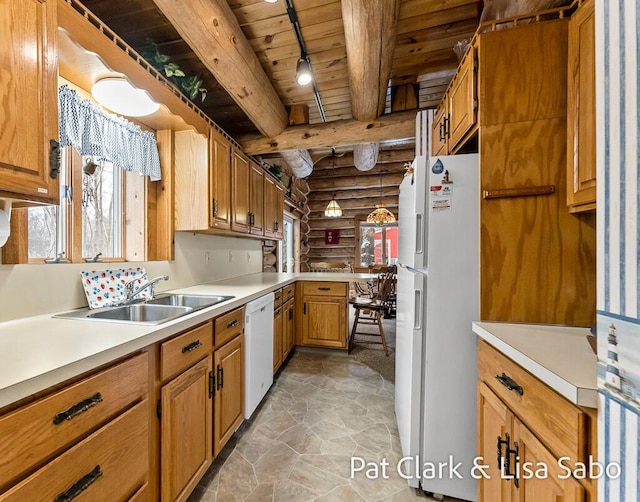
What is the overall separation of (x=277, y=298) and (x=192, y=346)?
51.9 inches

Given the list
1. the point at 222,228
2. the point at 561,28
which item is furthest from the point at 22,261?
the point at 561,28

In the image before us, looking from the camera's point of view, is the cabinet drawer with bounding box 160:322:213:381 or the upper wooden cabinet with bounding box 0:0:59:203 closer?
the upper wooden cabinet with bounding box 0:0:59:203

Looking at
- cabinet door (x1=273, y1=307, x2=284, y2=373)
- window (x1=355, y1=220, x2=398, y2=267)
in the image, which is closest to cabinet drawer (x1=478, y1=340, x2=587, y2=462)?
cabinet door (x1=273, y1=307, x2=284, y2=373)

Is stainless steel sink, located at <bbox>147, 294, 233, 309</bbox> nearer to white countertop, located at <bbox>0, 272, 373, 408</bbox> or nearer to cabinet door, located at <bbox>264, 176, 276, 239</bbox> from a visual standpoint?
white countertop, located at <bbox>0, 272, 373, 408</bbox>

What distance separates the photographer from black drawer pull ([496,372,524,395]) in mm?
911

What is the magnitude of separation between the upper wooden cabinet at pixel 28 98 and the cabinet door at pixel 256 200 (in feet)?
6.30

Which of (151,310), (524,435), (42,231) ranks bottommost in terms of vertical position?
(524,435)

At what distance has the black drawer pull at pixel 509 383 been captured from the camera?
0.91 metres

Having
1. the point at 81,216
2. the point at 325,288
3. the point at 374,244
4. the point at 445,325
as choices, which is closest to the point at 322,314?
the point at 325,288

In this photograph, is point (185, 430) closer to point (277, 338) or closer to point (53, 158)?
point (53, 158)

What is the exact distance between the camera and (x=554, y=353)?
2.93 ft

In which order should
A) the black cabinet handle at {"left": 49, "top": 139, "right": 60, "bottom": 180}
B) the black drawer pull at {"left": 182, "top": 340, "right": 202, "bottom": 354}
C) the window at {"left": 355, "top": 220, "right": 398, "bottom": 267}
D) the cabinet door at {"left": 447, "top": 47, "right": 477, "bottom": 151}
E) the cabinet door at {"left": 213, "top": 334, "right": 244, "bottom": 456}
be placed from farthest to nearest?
1. the window at {"left": 355, "top": 220, "right": 398, "bottom": 267}
2. the cabinet door at {"left": 213, "top": 334, "right": 244, "bottom": 456}
3. the cabinet door at {"left": 447, "top": 47, "right": 477, "bottom": 151}
4. the black drawer pull at {"left": 182, "top": 340, "right": 202, "bottom": 354}
5. the black cabinet handle at {"left": 49, "top": 139, "right": 60, "bottom": 180}

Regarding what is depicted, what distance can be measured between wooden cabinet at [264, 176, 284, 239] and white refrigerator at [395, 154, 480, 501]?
7.54 ft

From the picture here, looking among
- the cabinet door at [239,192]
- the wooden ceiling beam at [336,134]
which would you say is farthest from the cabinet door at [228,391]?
the wooden ceiling beam at [336,134]
